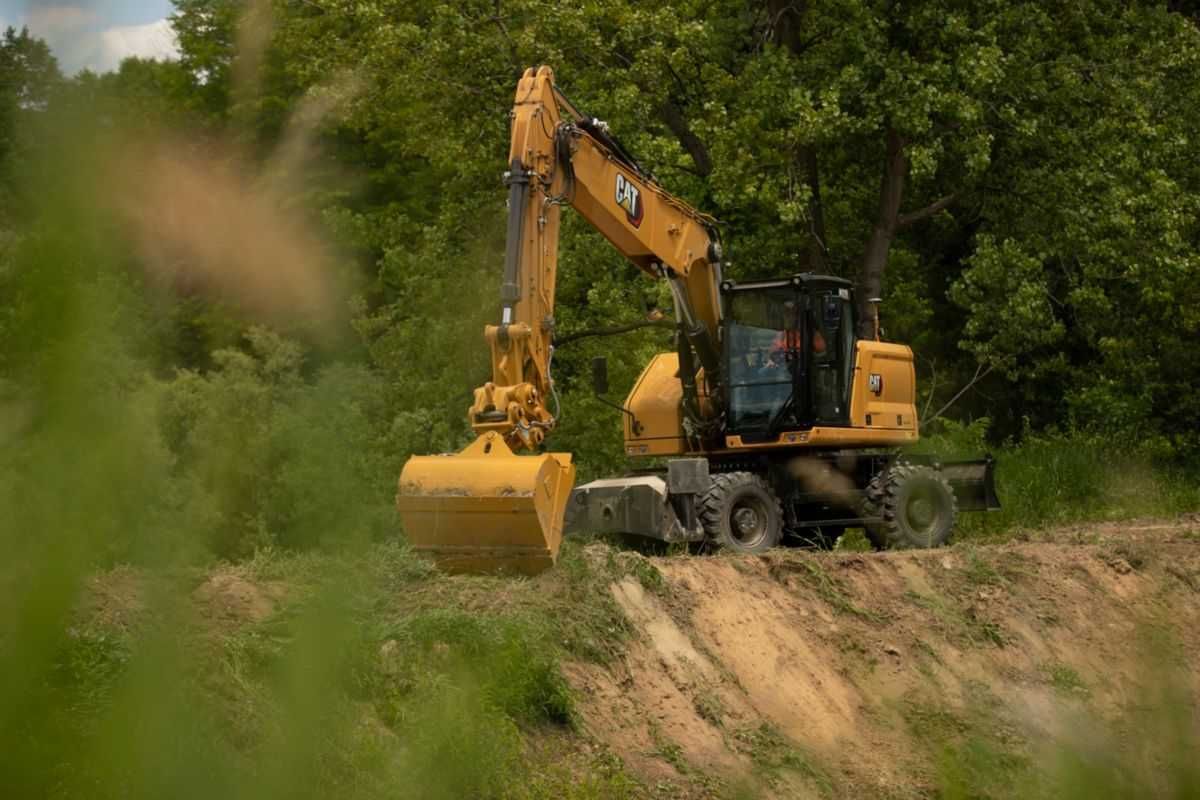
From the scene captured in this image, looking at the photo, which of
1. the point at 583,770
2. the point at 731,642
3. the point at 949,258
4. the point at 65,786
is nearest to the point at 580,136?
the point at 731,642

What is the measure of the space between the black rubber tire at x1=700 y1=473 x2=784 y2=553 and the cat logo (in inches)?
101

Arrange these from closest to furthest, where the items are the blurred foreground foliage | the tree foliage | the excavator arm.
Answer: the blurred foreground foliage
the excavator arm
the tree foliage

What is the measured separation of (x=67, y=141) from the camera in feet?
3.90

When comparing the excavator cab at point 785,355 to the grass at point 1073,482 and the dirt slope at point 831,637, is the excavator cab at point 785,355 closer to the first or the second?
the dirt slope at point 831,637

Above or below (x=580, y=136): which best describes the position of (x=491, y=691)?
below

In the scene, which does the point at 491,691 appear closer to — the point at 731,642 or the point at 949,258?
the point at 731,642

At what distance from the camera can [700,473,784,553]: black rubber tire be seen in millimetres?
15484

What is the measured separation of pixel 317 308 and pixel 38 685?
43 centimetres

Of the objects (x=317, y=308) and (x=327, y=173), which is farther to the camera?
(x=327, y=173)

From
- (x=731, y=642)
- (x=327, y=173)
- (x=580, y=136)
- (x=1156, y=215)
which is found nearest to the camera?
(x=327, y=173)

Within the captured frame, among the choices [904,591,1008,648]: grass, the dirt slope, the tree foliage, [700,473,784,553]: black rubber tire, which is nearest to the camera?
the dirt slope

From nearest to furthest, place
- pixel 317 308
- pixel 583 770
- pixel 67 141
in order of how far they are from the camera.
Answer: pixel 67 141 < pixel 317 308 < pixel 583 770

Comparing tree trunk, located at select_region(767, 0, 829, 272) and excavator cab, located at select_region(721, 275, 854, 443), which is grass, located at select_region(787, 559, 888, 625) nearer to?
excavator cab, located at select_region(721, 275, 854, 443)

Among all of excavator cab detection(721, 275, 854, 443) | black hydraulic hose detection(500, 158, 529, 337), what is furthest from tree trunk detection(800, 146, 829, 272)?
black hydraulic hose detection(500, 158, 529, 337)
